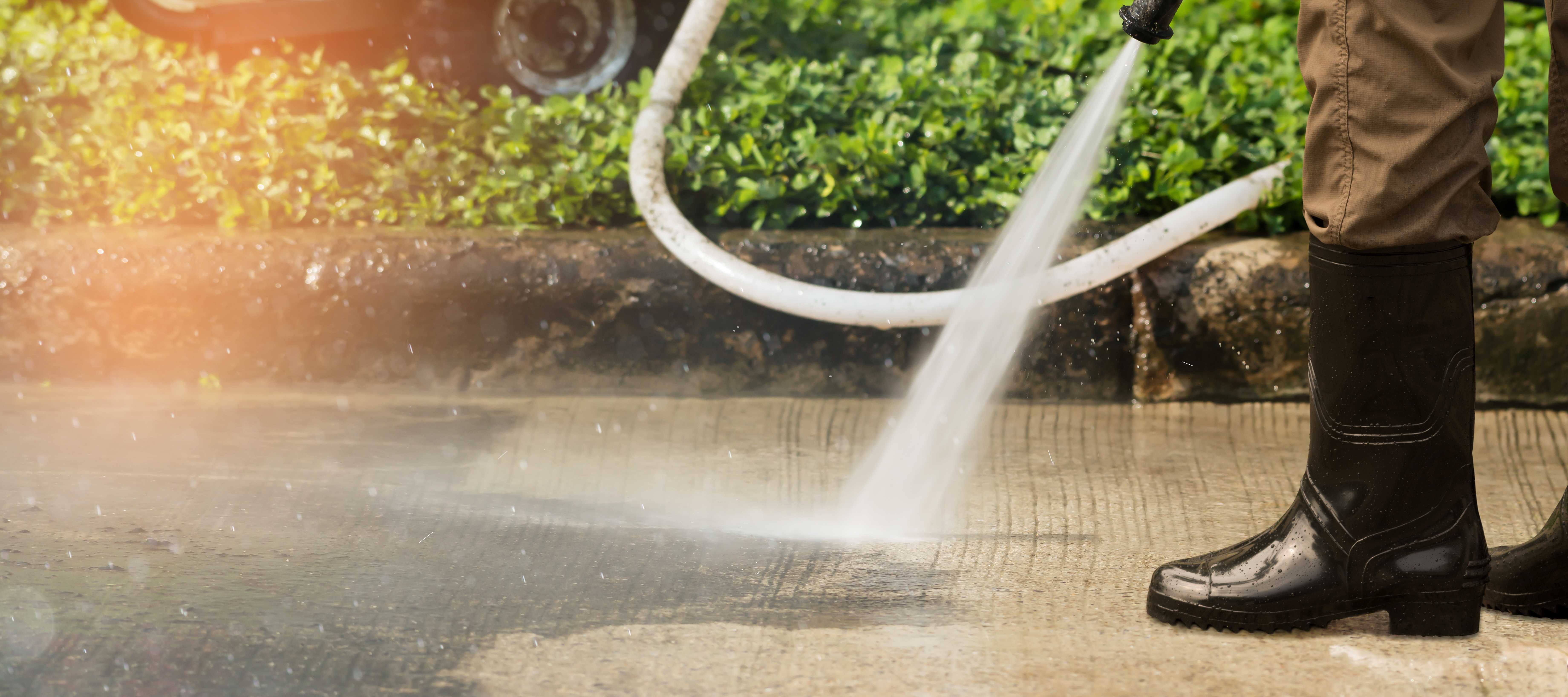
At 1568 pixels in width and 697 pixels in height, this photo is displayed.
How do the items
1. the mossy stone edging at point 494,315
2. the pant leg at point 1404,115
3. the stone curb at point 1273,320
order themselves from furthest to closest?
the mossy stone edging at point 494,315
the stone curb at point 1273,320
the pant leg at point 1404,115

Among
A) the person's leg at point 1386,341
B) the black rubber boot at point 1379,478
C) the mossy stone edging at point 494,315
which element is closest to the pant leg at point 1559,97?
the person's leg at point 1386,341

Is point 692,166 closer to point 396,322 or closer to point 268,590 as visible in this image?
point 396,322

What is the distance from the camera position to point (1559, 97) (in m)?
1.82

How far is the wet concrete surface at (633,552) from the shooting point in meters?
1.74

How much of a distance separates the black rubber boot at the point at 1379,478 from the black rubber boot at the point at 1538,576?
111 millimetres

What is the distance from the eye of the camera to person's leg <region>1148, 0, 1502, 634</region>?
167 centimetres

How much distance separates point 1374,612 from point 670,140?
2.10m

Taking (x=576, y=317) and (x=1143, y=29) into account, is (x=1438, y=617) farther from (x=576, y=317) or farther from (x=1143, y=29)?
(x=576, y=317)

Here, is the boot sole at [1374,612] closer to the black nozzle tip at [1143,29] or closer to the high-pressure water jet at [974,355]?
the high-pressure water jet at [974,355]

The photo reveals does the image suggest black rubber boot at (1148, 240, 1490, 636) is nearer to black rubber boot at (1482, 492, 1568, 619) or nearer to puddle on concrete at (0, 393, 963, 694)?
black rubber boot at (1482, 492, 1568, 619)

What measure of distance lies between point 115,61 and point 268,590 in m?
2.43

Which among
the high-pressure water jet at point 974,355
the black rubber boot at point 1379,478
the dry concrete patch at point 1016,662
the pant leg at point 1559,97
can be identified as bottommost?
the high-pressure water jet at point 974,355

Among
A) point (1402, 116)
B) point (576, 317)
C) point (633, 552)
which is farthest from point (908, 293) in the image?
point (1402, 116)

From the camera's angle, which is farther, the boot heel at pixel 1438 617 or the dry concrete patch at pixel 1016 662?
the boot heel at pixel 1438 617
